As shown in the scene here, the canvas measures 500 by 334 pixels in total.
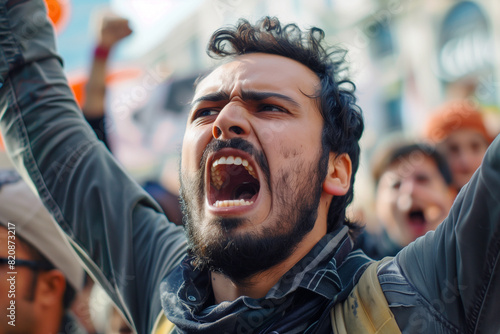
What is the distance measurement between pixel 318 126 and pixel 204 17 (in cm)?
1732

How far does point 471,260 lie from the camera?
1058 millimetres

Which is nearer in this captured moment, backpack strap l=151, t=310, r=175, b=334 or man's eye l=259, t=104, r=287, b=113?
backpack strap l=151, t=310, r=175, b=334

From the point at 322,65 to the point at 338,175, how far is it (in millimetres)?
499

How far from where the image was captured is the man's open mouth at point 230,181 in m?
1.64

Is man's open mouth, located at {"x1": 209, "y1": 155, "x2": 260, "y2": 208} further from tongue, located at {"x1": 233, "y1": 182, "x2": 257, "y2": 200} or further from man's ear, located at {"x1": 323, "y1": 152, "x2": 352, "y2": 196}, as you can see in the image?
man's ear, located at {"x1": 323, "y1": 152, "x2": 352, "y2": 196}

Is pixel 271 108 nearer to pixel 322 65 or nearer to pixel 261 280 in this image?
pixel 322 65

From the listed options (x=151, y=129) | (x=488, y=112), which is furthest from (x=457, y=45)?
(x=151, y=129)

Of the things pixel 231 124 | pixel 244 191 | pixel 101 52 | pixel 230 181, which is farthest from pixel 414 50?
pixel 231 124

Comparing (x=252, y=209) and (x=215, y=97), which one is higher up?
(x=215, y=97)

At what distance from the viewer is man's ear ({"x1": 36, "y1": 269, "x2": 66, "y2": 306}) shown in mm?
2131

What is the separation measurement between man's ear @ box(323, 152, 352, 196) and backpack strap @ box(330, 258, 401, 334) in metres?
0.40

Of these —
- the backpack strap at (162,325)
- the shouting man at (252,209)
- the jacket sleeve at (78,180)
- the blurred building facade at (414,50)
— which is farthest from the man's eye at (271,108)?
the blurred building facade at (414,50)

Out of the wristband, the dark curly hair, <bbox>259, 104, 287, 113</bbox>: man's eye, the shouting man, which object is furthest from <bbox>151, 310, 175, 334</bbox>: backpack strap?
the wristband

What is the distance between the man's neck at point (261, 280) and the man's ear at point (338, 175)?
16 cm
